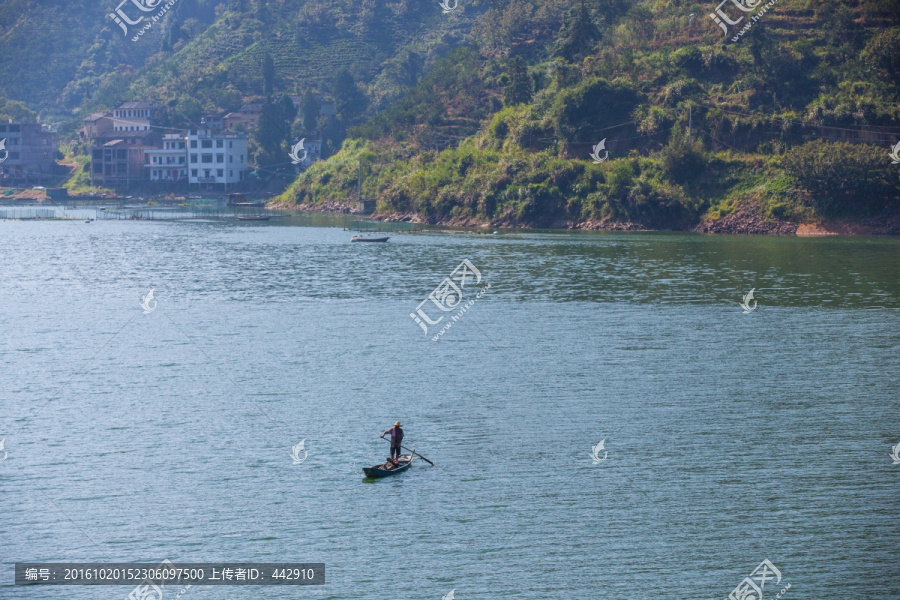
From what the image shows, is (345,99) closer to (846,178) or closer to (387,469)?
(846,178)

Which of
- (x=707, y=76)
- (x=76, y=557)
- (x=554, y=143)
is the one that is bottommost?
(x=76, y=557)

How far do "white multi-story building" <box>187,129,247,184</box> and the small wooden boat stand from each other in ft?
526

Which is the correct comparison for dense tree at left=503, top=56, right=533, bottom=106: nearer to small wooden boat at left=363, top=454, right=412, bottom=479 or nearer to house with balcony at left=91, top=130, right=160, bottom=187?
house with balcony at left=91, top=130, right=160, bottom=187

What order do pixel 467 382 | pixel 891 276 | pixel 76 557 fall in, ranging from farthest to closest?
1. pixel 891 276
2. pixel 467 382
3. pixel 76 557

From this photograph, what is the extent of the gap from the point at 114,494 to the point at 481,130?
121262 mm

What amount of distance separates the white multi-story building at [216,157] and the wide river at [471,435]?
379 feet

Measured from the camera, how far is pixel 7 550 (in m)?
26.4

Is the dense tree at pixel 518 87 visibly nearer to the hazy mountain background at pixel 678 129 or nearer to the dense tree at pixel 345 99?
the hazy mountain background at pixel 678 129

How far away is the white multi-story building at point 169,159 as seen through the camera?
7446 inches

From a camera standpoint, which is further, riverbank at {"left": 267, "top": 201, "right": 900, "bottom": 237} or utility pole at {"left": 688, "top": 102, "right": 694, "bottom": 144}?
utility pole at {"left": 688, "top": 102, "right": 694, "bottom": 144}

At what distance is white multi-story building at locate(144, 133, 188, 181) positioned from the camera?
18912cm

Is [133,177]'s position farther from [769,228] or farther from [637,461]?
[637,461]

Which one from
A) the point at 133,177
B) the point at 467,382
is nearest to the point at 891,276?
the point at 467,382

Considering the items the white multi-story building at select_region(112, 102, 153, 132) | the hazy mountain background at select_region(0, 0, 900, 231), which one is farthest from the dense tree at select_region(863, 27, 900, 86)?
the white multi-story building at select_region(112, 102, 153, 132)
